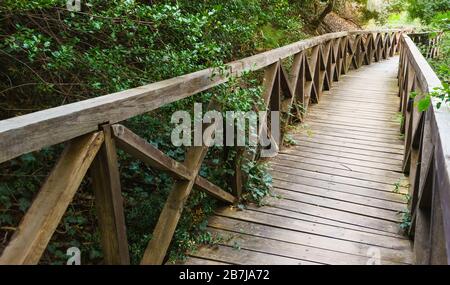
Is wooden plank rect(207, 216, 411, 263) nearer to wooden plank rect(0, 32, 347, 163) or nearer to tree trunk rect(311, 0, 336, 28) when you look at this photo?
wooden plank rect(0, 32, 347, 163)

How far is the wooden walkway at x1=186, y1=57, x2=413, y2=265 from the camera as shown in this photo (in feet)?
10.2

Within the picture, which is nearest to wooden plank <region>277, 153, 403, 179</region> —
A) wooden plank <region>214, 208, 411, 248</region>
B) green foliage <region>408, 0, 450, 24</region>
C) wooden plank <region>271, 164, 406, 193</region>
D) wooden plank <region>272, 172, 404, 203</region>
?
wooden plank <region>271, 164, 406, 193</region>

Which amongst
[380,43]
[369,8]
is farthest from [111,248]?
[369,8]

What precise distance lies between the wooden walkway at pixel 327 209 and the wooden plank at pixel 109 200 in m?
0.95

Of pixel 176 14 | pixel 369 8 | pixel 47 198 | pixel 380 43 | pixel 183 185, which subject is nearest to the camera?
pixel 47 198

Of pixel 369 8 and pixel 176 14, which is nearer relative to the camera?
pixel 176 14

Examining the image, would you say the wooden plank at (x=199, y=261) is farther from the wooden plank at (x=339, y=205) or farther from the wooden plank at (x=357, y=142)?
the wooden plank at (x=357, y=142)

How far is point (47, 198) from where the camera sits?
1.65 meters

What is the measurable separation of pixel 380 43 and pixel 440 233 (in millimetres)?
14415

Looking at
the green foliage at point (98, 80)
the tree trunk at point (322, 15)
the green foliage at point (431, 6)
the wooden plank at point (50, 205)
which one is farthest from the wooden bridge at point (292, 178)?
the green foliage at point (431, 6)
